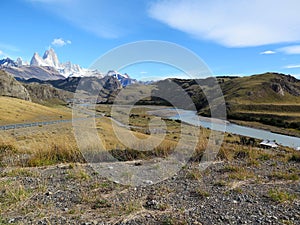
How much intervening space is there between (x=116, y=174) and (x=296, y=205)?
5.85m

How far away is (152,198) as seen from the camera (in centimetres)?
715

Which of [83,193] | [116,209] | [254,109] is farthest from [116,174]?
[254,109]

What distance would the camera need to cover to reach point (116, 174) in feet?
30.9

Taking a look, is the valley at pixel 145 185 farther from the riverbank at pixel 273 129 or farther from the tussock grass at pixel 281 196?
the riverbank at pixel 273 129

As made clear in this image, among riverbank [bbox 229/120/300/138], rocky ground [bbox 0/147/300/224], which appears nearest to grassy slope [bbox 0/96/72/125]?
rocky ground [bbox 0/147/300/224]

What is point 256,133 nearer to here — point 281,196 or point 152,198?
point 281,196

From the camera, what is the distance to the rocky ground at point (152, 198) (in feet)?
19.5

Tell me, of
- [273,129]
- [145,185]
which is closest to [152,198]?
[145,185]

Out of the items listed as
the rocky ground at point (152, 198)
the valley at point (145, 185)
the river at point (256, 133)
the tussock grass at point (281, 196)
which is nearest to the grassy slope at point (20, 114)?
the river at point (256, 133)

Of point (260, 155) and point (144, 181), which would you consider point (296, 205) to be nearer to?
point (144, 181)

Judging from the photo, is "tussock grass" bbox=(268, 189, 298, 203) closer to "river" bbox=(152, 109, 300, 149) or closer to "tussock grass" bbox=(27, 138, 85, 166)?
"tussock grass" bbox=(27, 138, 85, 166)

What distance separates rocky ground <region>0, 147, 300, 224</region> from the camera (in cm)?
596

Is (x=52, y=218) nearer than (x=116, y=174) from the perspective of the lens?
Yes

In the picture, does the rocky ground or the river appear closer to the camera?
the rocky ground
